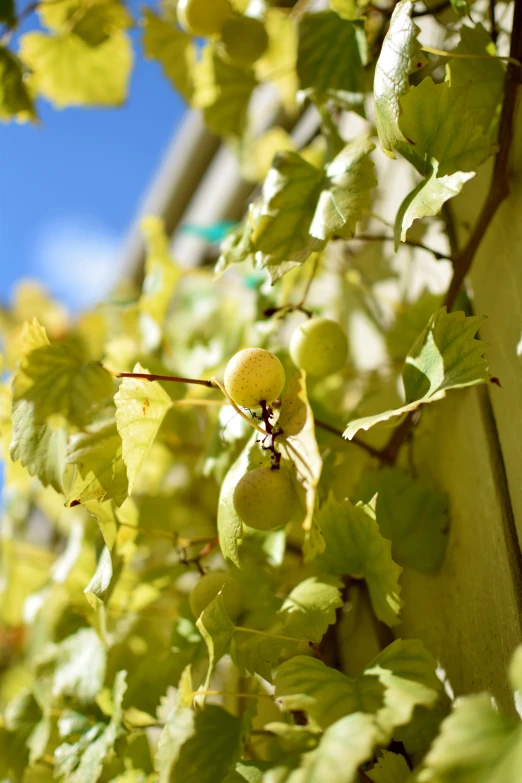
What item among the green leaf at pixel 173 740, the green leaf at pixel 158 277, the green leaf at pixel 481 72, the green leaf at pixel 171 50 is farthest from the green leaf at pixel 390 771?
the green leaf at pixel 171 50

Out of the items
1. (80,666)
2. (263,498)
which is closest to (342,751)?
(263,498)

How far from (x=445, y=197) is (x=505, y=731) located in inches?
12.5

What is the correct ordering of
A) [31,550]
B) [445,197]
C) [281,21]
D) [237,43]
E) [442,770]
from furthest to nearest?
[31,550] < [281,21] < [237,43] < [445,197] < [442,770]

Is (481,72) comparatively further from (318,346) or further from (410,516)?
(410,516)

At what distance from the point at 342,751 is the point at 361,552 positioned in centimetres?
18

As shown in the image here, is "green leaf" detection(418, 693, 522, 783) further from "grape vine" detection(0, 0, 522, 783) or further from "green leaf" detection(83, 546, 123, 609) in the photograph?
"green leaf" detection(83, 546, 123, 609)

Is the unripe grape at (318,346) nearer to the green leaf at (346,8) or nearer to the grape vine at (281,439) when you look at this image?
the grape vine at (281,439)

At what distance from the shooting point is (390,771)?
0.43 meters

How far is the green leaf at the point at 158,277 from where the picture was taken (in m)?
0.85

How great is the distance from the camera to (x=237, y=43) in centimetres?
71

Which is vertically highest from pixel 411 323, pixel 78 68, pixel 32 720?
pixel 78 68

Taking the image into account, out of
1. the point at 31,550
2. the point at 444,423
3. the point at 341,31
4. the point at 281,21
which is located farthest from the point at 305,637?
the point at 281,21

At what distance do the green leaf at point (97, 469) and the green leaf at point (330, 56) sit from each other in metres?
0.40

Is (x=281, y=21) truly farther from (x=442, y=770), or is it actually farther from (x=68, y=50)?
(x=442, y=770)
